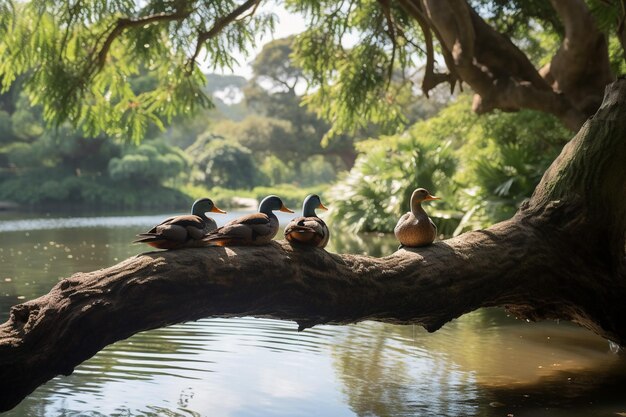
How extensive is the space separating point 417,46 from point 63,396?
30.9 feet

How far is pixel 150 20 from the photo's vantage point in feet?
36.7

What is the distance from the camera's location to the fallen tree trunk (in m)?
4.00

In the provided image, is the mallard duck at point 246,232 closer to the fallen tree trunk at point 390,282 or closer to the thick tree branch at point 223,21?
the fallen tree trunk at point 390,282

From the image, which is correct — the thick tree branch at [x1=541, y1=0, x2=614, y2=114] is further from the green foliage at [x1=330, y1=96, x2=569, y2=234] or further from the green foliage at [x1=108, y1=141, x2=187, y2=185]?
the green foliage at [x1=108, y1=141, x2=187, y2=185]

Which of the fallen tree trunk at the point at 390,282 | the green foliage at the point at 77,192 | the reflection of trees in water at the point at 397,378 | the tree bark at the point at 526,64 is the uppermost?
the tree bark at the point at 526,64

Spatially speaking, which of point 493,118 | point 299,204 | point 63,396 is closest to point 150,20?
point 63,396

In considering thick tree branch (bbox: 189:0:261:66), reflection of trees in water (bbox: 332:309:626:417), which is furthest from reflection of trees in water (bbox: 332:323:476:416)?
thick tree branch (bbox: 189:0:261:66)

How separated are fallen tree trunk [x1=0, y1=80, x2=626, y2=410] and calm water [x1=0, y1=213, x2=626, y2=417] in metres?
0.51

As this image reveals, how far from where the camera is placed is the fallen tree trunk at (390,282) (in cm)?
400

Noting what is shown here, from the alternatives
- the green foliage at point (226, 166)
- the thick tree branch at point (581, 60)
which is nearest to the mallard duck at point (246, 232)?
the thick tree branch at point (581, 60)

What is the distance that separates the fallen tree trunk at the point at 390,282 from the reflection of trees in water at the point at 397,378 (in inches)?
19.3

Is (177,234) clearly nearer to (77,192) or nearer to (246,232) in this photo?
(246,232)

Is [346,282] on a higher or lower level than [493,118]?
lower

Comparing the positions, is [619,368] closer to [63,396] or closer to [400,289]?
[400,289]
